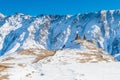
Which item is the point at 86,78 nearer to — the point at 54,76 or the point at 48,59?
the point at 54,76

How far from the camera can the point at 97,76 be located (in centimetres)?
4634

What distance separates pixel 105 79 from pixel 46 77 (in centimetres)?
816

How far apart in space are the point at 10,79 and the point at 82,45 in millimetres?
118218

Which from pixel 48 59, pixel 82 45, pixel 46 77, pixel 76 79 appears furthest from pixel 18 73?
pixel 82 45

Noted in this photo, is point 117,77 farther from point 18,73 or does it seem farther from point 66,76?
point 18,73

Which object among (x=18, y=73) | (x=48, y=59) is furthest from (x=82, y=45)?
(x=18, y=73)

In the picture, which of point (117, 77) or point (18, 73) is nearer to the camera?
point (117, 77)

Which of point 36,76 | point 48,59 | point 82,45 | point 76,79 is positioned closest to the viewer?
point 76,79

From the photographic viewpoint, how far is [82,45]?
163 metres

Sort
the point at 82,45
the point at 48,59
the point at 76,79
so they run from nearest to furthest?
1. the point at 76,79
2. the point at 48,59
3. the point at 82,45

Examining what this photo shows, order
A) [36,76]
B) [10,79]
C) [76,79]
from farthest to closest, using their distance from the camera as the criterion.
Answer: [36,76], [10,79], [76,79]

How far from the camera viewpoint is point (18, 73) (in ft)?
165

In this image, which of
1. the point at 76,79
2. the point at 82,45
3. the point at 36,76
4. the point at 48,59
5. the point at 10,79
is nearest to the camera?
the point at 76,79

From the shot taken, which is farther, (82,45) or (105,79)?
(82,45)
